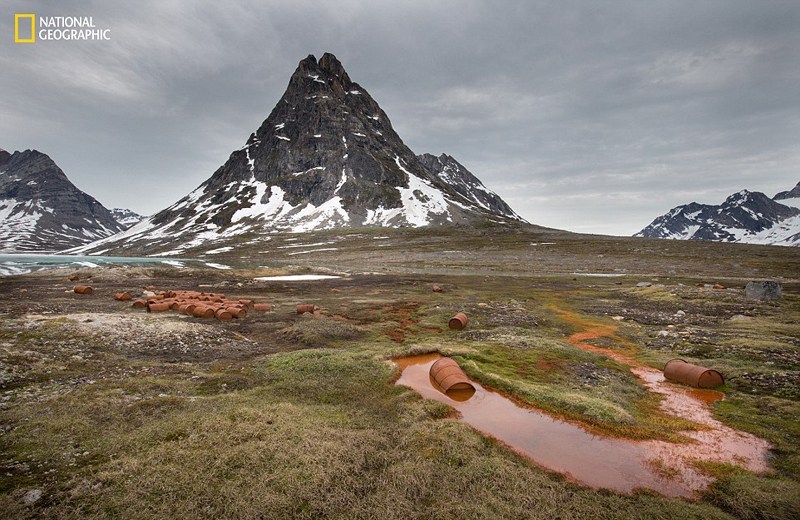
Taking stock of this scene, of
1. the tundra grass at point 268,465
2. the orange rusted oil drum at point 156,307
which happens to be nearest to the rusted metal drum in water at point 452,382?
the tundra grass at point 268,465

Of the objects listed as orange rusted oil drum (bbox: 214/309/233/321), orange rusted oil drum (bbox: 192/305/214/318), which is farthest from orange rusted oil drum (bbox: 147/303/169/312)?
orange rusted oil drum (bbox: 214/309/233/321)

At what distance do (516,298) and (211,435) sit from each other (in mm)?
34572

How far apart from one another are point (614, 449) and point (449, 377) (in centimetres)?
596

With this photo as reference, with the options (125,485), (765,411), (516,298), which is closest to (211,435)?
(125,485)

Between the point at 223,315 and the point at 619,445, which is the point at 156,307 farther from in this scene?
the point at 619,445

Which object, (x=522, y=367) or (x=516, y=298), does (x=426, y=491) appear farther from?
(x=516, y=298)

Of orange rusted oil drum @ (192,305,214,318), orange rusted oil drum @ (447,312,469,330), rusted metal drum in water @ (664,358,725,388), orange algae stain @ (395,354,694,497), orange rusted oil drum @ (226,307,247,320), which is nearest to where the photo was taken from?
orange algae stain @ (395,354,694,497)

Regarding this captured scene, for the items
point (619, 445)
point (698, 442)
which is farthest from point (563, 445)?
point (698, 442)

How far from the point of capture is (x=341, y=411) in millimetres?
12258

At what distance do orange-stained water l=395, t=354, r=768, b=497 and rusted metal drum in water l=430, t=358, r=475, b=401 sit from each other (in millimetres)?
562

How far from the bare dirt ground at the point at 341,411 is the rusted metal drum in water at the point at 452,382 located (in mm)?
1184

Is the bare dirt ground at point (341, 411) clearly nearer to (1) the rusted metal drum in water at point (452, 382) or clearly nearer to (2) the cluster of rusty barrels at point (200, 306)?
(1) the rusted metal drum in water at point (452, 382)

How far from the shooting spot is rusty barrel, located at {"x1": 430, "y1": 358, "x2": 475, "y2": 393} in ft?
46.7

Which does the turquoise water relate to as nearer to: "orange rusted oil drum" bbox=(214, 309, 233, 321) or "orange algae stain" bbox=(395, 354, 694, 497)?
"orange rusted oil drum" bbox=(214, 309, 233, 321)
